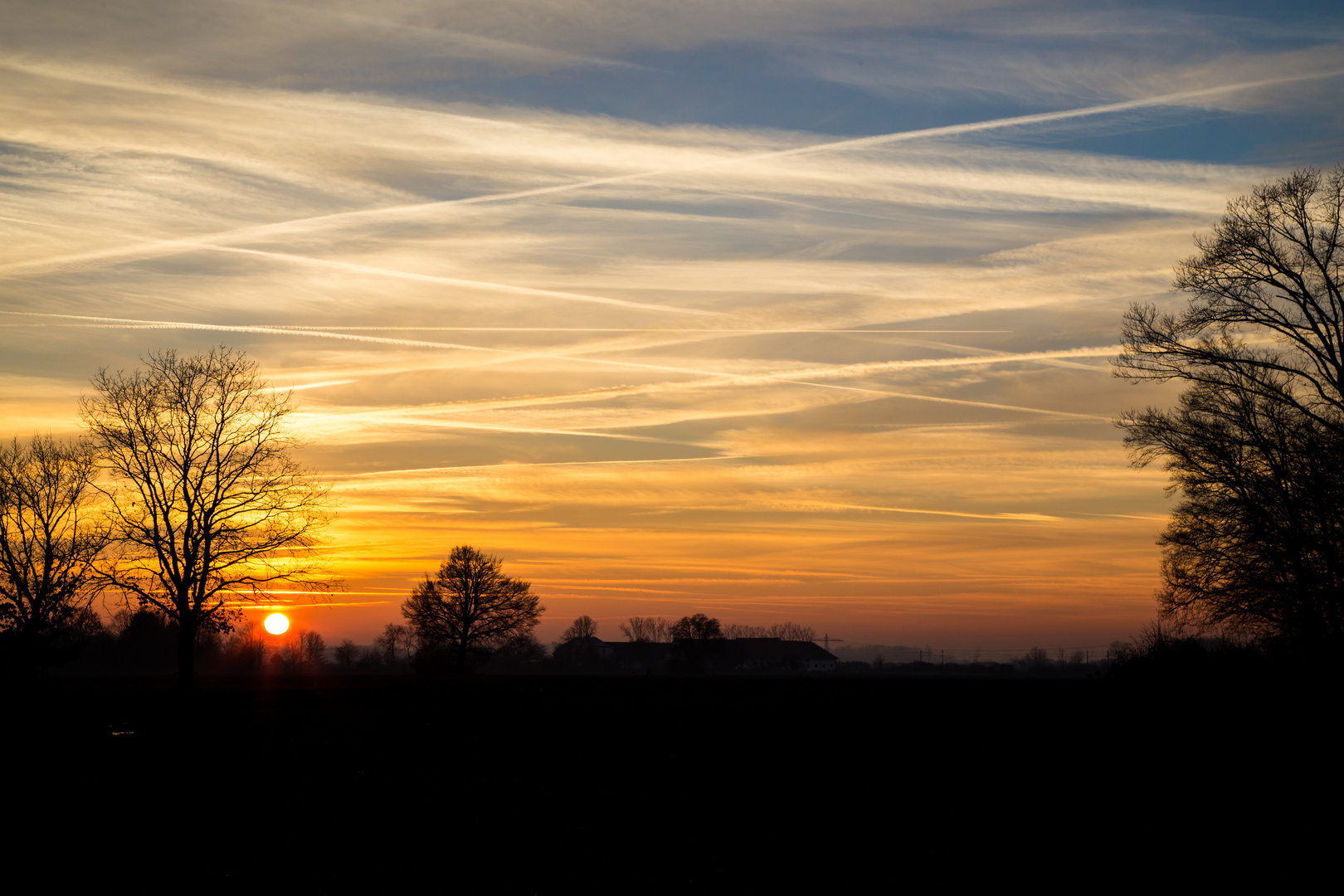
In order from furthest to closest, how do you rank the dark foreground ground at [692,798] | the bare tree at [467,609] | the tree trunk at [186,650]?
the bare tree at [467,609] < the tree trunk at [186,650] < the dark foreground ground at [692,798]

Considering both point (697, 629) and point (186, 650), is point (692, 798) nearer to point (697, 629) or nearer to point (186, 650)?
point (186, 650)

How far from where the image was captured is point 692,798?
15.8m

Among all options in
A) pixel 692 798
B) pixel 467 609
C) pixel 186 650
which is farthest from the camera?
pixel 467 609

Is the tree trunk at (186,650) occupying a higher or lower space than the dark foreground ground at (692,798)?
higher

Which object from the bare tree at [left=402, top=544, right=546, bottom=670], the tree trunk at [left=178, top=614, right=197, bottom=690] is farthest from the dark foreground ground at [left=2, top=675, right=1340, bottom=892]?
the bare tree at [left=402, top=544, right=546, bottom=670]

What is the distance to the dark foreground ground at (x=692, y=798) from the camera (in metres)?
11.8

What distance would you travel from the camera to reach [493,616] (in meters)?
81.4

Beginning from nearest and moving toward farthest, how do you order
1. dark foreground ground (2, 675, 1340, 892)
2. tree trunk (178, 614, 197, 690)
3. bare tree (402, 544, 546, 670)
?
dark foreground ground (2, 675, 1340, 892) < tree trunk (178, 614, 197, 690) < bare tree (402, 544, 546, 670)

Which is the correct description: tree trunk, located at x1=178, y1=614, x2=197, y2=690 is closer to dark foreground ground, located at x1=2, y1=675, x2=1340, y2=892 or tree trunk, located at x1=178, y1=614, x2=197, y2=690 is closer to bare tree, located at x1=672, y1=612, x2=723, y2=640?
dark foreground ground, located at x1=2, y1=675, x2=1340, y2=892

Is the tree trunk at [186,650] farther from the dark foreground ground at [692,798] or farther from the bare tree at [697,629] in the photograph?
the bare tree at [697,629]

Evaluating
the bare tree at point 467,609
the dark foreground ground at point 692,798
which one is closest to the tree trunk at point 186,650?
the dark foreground ground at point 692,798

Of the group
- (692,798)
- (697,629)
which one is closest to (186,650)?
(692,798)

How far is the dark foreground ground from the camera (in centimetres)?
1183

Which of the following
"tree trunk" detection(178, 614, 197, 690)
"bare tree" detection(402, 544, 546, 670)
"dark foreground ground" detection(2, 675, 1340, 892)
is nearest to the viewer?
"dark foreground ground" detection(2, 675, 1340, 892)
